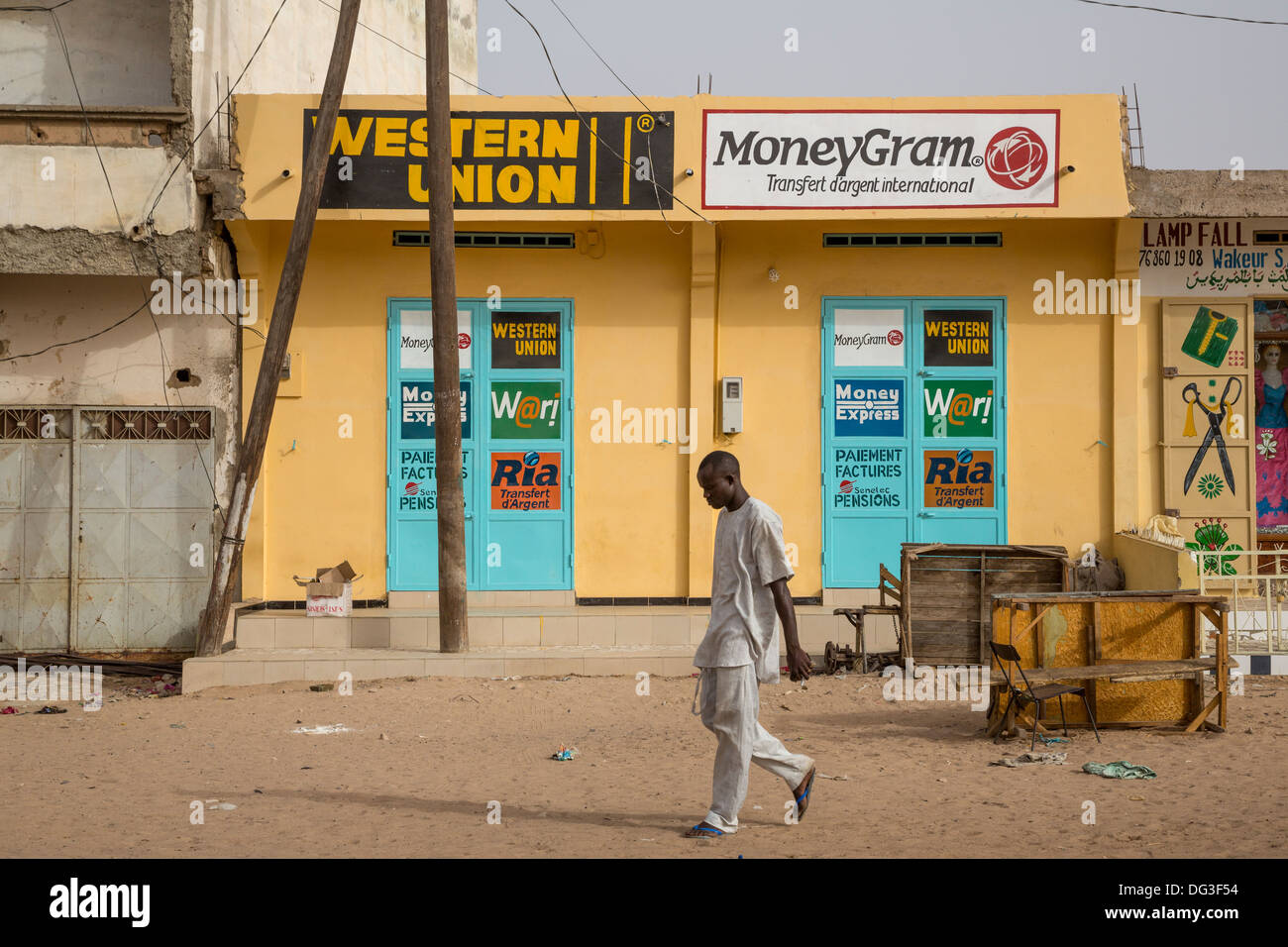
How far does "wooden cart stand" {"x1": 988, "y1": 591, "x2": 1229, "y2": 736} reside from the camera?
328 inches

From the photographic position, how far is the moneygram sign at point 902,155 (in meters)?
11.9

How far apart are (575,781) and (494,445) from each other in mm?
5706

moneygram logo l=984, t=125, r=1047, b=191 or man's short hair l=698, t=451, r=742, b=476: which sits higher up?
moneygram logo l=984, t=125, r=1047, b=191

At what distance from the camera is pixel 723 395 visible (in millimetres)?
12281

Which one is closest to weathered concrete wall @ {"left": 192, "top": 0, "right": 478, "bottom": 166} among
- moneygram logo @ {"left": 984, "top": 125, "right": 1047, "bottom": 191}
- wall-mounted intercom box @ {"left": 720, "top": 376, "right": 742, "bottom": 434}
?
wall-mounted intercom box @ {"left": 720, "top": 376, "right": 742, "bottom": 434}

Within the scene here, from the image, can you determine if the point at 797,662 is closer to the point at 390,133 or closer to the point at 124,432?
the point at 390,133

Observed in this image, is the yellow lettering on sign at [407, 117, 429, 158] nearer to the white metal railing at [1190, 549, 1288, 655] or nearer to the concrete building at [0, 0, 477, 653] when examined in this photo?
the concrete building at [0, 0, 477, 653]

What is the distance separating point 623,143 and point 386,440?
3.85m

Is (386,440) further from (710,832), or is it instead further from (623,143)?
(710,832)

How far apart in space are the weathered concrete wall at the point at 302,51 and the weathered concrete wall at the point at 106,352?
1.69m

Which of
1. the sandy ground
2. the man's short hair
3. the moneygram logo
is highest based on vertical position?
the moneygram logo

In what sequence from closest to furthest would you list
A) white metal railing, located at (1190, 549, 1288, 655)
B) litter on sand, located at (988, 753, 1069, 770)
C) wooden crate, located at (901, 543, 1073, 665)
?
litter on sand, located at (988, 753, 1069, 770) < white metal railing, located at (1190, 549, 1288, 655) < wooden crate, located at (901, 543, 1073, 665)

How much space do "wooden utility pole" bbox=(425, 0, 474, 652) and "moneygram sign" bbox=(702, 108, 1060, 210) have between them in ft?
8.68

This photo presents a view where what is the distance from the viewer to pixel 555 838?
589cm
